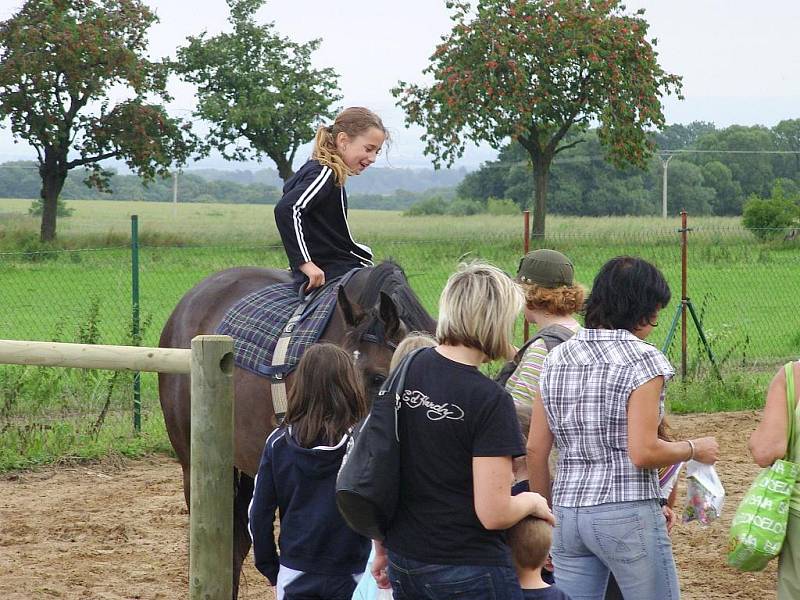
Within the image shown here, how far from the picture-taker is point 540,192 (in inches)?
1152

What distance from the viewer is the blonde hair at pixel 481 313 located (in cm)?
254

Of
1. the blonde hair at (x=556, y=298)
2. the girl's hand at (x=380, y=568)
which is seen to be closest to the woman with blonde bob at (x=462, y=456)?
the girl's hand at (x=380, y=568)

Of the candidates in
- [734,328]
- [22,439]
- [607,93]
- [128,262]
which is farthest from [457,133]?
[22,439]

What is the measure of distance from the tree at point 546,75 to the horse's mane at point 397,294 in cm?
2470

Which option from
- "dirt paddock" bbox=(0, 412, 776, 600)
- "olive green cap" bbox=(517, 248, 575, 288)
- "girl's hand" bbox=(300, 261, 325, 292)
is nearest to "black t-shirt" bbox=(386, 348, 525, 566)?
"olive green cap" bbox=(517, 248, 575, 288)

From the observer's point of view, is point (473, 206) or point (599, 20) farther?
point (473, 206)

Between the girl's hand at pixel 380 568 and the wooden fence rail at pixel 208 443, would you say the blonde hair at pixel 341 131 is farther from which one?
the girl's hand at pixel 380 568

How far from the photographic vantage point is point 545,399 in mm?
3105

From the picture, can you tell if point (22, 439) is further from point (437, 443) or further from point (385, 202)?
point (385, 202)

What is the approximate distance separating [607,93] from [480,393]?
28.2m

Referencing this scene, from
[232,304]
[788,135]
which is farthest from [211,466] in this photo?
[788,135]

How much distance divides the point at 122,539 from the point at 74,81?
84.0 feet

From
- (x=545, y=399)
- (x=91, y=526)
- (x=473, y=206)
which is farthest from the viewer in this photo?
(x=473, y=206)

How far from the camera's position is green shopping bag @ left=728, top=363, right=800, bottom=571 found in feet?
10.4
